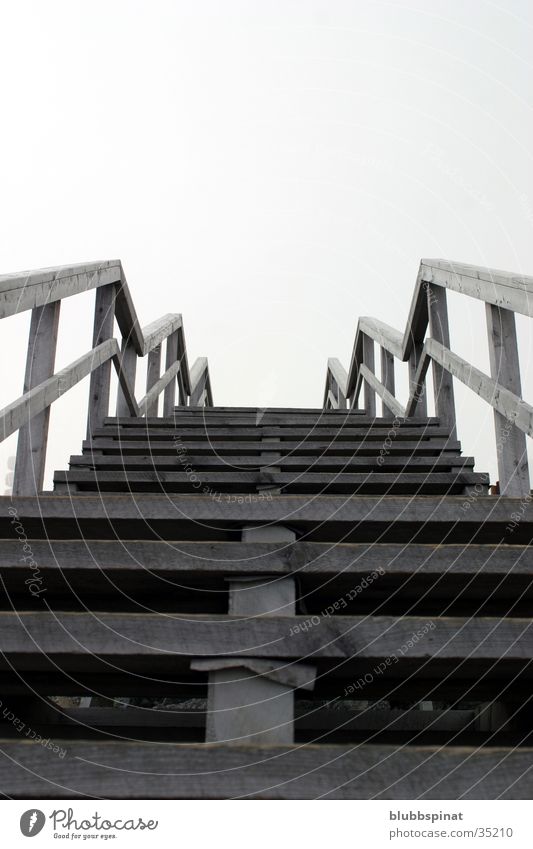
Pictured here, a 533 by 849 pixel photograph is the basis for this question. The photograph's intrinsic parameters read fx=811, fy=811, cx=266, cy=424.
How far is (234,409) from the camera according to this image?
472cm

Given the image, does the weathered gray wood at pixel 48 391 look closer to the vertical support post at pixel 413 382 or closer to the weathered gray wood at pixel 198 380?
the vertical support post at pixel 413 382

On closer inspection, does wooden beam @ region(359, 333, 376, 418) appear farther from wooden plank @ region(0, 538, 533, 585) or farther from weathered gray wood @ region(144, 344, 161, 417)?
wooden plank @ region(0, 538, 533, 585)

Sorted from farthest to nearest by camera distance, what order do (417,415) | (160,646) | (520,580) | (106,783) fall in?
1. (417,415)
2. (520,580)
3. (160,646)
4. (106,783)

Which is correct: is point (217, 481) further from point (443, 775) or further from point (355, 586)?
point (443, 775)

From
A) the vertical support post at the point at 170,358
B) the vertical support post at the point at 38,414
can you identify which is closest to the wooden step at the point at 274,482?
the vertical support post at the point at 38,414

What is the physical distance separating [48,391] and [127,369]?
5.37 feet

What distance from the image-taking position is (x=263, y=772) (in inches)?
54.4

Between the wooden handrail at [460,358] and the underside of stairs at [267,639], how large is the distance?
0.40m

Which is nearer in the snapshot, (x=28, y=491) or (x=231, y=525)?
(x=231, y=525)

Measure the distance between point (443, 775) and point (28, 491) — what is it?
1.72 metres

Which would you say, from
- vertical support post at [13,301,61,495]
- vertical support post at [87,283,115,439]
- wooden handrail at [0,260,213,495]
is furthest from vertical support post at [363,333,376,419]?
vertical support post at [13,301,61,495]

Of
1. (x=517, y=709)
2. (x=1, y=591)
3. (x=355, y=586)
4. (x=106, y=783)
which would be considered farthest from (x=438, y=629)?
(x=1, y=591)

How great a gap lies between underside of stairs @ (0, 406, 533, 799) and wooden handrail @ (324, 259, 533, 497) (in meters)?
0.40

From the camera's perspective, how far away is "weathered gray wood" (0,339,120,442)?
2.35m
